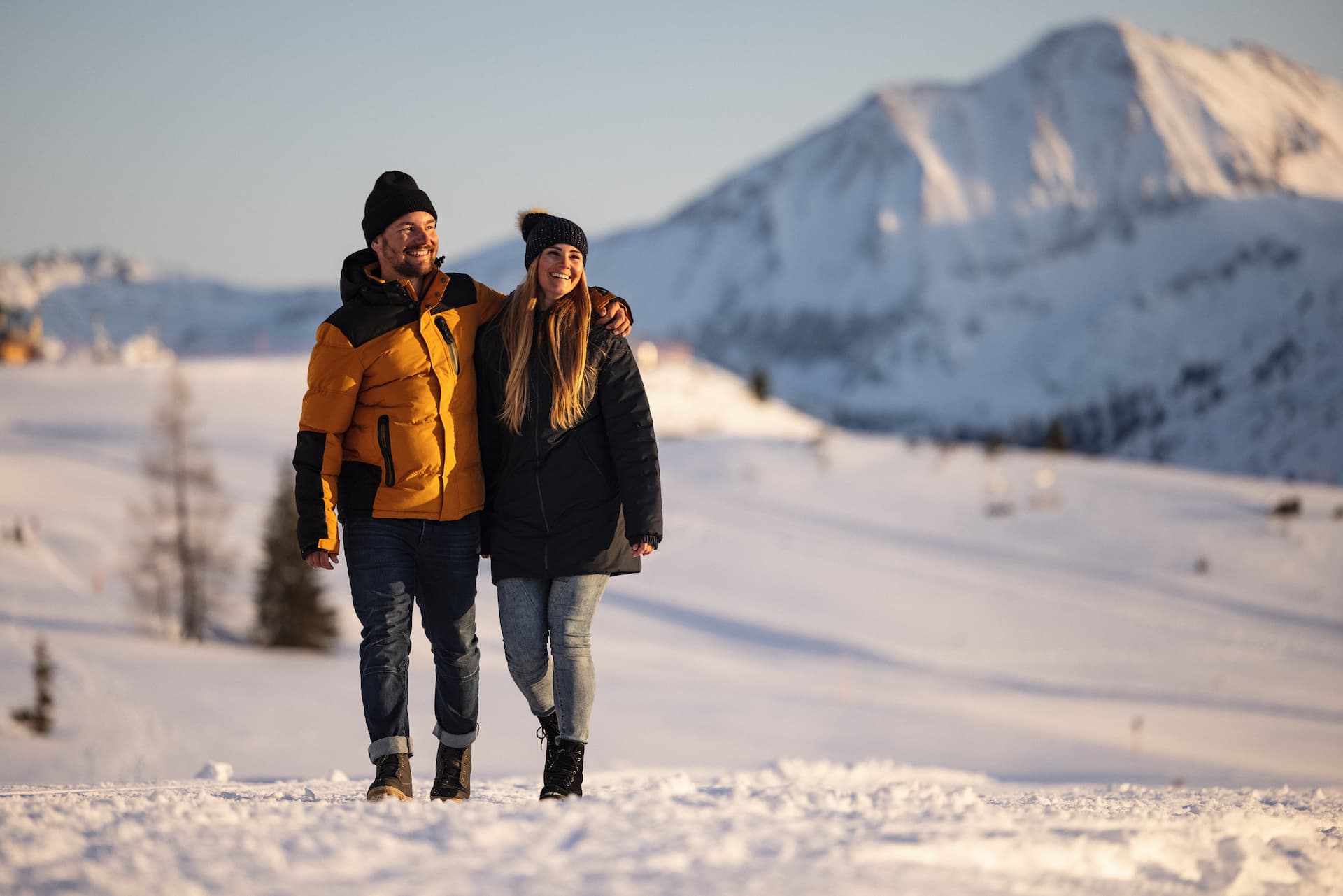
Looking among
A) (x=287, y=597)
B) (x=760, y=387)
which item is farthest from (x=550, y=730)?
(x=760, y=387)

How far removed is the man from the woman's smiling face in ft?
0.61

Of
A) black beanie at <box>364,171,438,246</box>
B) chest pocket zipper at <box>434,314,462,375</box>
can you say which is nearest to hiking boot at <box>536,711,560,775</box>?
chest pocket zipper at <box>434,314,462,375</box>

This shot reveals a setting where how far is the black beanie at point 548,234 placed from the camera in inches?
210

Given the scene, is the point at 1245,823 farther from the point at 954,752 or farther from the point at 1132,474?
the point at 1132,474

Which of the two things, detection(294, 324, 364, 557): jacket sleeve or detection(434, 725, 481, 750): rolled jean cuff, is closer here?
detection(294, 324, 364, 557): jacket sleeve

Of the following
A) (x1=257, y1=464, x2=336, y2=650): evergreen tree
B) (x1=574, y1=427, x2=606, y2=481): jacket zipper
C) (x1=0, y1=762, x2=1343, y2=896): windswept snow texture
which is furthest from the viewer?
(x1=257, y1=464, x2=336, y2=650): evergreen tree

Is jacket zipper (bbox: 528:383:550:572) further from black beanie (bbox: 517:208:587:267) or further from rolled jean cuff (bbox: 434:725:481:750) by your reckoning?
rolled jean cuff (bbox: 434:725:481:750)

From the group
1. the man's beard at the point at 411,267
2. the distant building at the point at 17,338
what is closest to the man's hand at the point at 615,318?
the man's beard at the point at 411,267

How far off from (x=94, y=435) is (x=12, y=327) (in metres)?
36.7

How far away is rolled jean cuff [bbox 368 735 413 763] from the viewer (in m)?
5.16

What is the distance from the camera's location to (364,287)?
16.9 feet

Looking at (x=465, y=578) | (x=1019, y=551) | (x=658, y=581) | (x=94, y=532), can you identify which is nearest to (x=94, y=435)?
(x=94, y=532)

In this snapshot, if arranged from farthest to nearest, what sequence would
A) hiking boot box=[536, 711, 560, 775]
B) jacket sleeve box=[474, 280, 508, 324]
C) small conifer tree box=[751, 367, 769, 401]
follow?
small conifer tree box=[751, 367, 769, 401] → jacket sleeve box=[474, 280, 508, 324] → hiking boot box=[536, 711, 560, 775]

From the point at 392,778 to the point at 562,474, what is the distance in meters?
1.52
